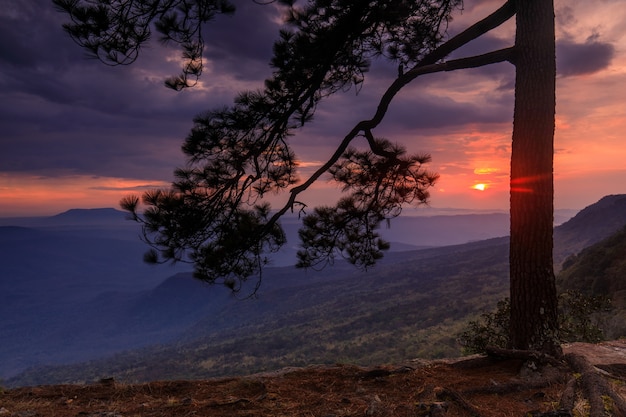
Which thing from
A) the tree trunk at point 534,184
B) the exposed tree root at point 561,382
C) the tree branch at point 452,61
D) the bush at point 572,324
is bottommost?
the bush at point 572,324

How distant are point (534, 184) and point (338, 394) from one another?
130 inches

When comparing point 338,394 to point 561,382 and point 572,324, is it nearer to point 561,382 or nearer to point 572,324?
point 561,382

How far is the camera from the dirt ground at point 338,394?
3.78 meters

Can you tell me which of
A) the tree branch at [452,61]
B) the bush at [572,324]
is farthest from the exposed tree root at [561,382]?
the bush at [572,324]

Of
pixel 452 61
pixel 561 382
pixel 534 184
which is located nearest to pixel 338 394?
pixel 561 382

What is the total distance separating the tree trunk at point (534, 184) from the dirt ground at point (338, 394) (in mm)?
617

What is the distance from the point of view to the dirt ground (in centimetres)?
378

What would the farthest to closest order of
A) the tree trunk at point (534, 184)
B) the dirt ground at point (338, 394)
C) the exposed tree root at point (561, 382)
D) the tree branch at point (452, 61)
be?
1. the tree branch at point (452, 61)
2. the tree trunk at point (534, 184)
3. the dirt ground at point (338, 394)
4. the exposed tree root at point (561, 382)

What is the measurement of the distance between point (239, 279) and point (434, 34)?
17.5ft

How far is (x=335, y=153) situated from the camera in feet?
21.5

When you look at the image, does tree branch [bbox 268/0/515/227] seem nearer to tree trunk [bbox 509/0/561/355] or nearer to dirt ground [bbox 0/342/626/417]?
tree trunk [bbox 509/0/561/355]

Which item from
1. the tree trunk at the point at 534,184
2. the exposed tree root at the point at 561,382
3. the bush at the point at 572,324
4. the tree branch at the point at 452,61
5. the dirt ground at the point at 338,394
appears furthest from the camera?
the bush at the point at 572,324

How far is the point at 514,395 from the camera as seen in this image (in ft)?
13.2

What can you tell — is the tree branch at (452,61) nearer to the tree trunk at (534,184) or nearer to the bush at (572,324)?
the tree trunk at (534,184)
